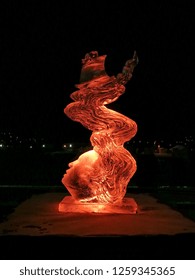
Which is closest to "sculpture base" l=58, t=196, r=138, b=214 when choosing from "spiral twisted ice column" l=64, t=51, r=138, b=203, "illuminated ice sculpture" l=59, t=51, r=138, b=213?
"illuminated ice sculpture" l=59, t=51, r=138, b=213

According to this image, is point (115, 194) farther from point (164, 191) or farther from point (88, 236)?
point (164, 191)

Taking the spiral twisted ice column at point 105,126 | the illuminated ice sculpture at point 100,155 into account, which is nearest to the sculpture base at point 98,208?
the illuminated ice sculpture at point 100,155

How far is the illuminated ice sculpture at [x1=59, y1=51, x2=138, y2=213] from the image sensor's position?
10195mm

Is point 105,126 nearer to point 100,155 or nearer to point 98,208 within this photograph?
point 100,155

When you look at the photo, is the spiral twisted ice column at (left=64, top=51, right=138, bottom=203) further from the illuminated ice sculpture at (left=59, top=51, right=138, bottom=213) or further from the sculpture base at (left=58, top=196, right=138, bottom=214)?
the sculpture base at (left=58, top=196, right=138, bottom=214)

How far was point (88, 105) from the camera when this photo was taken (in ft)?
34.4

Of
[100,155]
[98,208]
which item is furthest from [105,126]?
[98,208]

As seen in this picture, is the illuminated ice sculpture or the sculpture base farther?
the illuminated ice sculpture

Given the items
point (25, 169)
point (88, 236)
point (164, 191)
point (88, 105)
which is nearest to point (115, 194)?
point (88, 105)

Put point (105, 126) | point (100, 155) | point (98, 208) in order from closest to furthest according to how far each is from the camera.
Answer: point (98, 208)
point (100, 155)
point (105, 126)

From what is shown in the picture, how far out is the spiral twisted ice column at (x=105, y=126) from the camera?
402 inches

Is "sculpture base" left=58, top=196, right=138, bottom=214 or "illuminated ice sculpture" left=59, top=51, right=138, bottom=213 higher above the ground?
"illuminated ice sculpture" left=59, top=51, right=138, bottom=213

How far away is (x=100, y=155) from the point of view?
34.0 ft

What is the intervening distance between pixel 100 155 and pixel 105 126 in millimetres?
576
